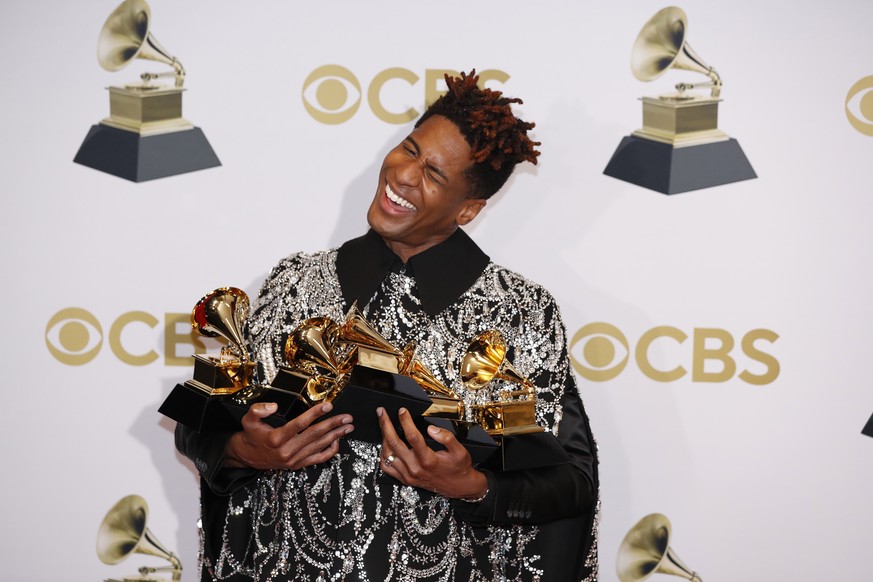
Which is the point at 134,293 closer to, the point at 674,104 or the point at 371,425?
the point at 371,425

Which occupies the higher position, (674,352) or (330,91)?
(330,91)

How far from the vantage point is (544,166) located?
7.64 feet

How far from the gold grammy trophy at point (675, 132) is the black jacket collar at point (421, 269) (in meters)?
0.58

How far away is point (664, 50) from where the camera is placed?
2311 mm

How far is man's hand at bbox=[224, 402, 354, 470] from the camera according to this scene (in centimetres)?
154

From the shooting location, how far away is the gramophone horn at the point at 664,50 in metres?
2.31

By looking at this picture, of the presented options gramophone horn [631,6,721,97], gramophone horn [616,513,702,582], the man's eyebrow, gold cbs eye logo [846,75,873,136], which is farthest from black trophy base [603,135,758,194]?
gramophone horn [616,513,702,582]

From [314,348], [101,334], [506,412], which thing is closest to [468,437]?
[506,412]

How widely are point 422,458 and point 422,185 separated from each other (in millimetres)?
546

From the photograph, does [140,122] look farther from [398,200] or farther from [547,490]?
[547,490]

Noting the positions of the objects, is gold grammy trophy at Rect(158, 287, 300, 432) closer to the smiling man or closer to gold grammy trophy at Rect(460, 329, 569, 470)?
the smiling man

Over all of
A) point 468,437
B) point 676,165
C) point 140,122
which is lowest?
point 468,437

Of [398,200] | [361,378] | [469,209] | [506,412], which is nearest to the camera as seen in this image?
[361,378]

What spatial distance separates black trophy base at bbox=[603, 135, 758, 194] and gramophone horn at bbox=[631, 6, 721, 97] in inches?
5.8
